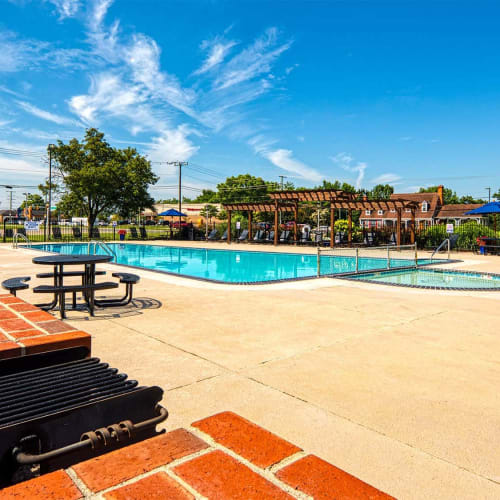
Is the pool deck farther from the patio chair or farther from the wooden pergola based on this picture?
the patio chair

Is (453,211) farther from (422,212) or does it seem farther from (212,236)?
(212,236)

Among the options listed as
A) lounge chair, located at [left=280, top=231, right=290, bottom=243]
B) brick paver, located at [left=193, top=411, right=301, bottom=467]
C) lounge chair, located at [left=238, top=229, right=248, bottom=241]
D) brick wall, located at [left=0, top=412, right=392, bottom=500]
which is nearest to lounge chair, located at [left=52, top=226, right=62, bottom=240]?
lounge chair, located at [left=238, top=229, right=248, bottom=241]

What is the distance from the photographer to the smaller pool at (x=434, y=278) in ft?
35.5

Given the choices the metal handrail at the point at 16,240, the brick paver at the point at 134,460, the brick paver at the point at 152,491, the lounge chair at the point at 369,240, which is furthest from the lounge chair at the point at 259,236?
the brick paver at the point at 152,491

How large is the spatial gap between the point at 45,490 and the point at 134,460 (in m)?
0.21

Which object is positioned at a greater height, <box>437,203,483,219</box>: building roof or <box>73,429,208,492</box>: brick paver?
<box>437,203,483,219</box>: building roof

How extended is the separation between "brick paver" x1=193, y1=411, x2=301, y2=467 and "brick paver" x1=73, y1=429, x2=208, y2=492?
0.09 meters

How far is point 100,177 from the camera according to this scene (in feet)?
100

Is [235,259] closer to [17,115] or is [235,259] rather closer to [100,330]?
[100,330]

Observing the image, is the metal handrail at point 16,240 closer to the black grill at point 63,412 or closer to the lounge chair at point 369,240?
the lounge chair at point 369,240

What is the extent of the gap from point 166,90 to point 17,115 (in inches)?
684

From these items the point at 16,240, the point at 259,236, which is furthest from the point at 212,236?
the point at 16,240

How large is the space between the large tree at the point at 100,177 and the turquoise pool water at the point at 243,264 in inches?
382

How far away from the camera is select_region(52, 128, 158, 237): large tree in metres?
31.0
